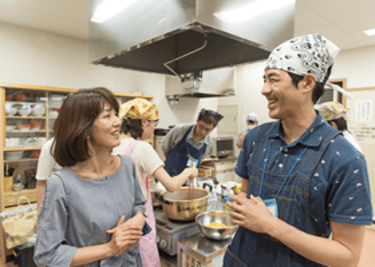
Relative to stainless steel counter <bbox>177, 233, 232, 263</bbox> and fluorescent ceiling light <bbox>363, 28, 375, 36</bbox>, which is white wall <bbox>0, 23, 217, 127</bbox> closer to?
stainless steel counter <bbox>177, 233, 232, 263</bbox>

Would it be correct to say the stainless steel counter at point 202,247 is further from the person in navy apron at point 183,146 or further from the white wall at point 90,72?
the white wall at point 90,72

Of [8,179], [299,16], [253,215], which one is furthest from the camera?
[8,179]

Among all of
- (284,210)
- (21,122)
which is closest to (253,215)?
(284,210)

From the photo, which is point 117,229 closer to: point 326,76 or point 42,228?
point 42,228

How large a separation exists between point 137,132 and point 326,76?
1181 millimetres

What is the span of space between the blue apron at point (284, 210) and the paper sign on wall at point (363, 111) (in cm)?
424

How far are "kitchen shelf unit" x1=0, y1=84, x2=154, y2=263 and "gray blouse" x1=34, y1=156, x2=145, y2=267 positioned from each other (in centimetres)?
243

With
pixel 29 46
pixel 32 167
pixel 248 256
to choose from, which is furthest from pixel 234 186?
pixel 29 46

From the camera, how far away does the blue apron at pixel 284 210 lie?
0.79 m

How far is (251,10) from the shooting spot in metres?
1.29

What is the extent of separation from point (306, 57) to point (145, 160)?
96cm

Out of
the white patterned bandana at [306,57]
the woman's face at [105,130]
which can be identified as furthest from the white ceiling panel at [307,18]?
the woman's face at [105,130]

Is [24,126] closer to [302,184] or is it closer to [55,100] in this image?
[55,100]

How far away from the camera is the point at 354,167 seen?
0.72m
